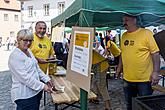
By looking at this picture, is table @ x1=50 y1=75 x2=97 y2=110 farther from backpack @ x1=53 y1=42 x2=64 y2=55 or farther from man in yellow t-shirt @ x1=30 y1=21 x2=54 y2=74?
backpack @ x1=53 y1=42 x2=64 y2=55

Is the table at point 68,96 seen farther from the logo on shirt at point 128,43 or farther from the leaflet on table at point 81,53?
the logo on shirt at point 128,43

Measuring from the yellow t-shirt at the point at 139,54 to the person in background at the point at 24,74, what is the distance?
3.73 ft

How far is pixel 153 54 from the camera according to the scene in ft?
11.2

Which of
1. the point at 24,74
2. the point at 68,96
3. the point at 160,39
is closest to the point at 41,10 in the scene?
the point at 68,96

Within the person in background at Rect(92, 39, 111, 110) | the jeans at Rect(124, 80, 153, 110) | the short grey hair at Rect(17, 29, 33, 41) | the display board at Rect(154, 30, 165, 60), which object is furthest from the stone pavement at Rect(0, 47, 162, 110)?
the short grey hair at Rect(17, 29, 33, 41)

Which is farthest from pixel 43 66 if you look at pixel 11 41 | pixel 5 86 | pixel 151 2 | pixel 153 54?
pixel 11 41

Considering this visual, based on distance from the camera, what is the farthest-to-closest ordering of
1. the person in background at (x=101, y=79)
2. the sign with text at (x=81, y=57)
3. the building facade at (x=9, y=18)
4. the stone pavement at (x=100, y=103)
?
the building facade at (x=9, y=18)
the stone pavement at (x=100, y=103)
the person in background at (x=101, y=79)
the sign with text at (x=81, y=57)

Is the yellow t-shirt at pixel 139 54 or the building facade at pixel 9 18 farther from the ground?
the building facade at pixel 9 18

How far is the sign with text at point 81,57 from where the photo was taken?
2791 millimetres

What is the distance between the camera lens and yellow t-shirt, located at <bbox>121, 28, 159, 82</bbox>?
3.43 m

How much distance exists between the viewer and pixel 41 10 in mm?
34969

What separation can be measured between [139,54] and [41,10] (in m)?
32.5

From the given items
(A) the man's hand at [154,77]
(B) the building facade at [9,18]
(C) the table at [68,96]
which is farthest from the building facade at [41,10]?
(A) the man's hand at [154,77]

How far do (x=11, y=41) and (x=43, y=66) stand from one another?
1005 inches
